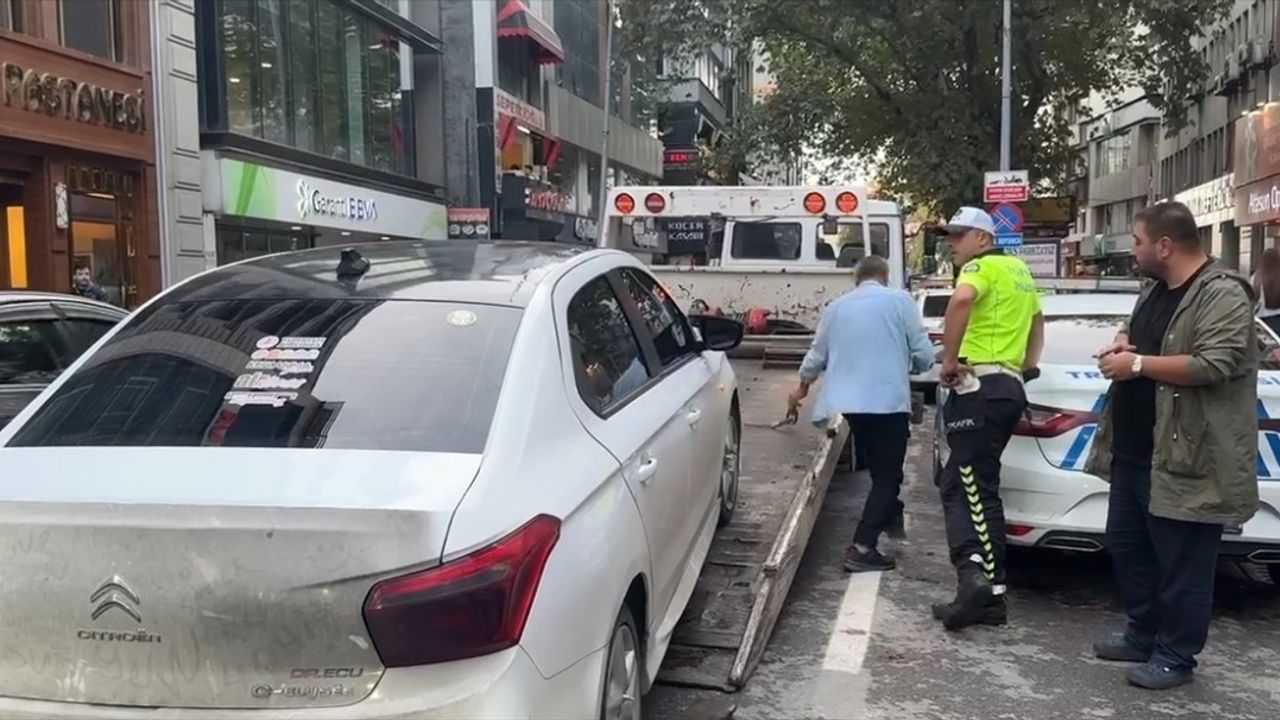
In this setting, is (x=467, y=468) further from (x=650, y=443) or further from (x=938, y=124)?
(x=938, y=124)

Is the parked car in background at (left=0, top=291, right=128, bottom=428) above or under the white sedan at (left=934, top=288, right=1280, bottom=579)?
above

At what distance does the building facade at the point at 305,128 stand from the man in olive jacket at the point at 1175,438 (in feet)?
48.9

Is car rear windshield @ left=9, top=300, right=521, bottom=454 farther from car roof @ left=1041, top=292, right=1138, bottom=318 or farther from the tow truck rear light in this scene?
the tow truck rear light

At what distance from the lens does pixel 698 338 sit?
5168 mm

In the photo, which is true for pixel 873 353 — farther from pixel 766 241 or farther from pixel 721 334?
pixel 766 241

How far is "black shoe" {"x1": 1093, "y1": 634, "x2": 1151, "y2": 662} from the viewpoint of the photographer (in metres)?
4.52

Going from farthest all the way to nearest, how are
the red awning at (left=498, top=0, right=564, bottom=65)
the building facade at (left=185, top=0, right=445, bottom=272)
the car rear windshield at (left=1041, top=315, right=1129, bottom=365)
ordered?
the red awning at (left=498, top=0, right=564, bottom=65) < the building facade at (left=185, top=0, right=445, bottom=272) < the car rear windshield at (left=1041, top=315, right=1129, bottom=365)

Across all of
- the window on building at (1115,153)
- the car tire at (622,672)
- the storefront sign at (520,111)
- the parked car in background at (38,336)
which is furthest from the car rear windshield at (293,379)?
the window on building at (1115,153)

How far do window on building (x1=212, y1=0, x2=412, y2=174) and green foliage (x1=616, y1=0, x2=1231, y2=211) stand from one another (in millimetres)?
5513

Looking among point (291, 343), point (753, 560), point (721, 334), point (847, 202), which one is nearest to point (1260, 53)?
point (847, 202)

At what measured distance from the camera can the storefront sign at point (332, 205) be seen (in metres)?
19.8

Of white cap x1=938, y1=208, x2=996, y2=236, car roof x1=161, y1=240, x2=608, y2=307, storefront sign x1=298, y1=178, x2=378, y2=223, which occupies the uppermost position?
storefront sign x1=298, y1=178, x2=378, y2=223

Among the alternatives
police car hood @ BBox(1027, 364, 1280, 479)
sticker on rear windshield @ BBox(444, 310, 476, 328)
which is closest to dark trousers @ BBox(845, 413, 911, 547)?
police car hood @ BBox(1027, 364, 1280, 479)

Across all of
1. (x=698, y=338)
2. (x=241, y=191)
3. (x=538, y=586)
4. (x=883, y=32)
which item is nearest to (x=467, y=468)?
(x=538, y=586)
